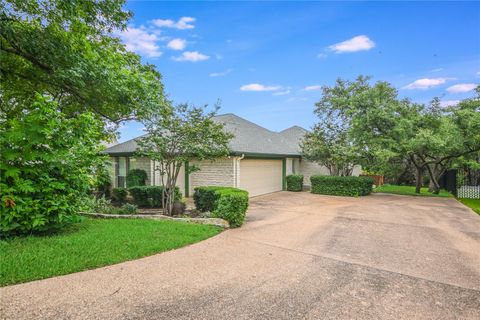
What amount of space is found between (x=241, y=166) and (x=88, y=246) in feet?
30.9

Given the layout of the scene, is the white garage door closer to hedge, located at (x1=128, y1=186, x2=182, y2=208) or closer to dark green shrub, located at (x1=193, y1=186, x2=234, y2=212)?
Result: dark green shrub, located at (x1=193, y1=186, x2=234, y2=212)

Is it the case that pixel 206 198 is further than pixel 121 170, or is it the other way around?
pixel 121 170

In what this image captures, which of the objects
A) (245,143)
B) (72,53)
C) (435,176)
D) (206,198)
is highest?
(72,53)

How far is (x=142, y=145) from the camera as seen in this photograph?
8266mm

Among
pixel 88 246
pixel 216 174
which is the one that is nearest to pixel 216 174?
pixel 216 174

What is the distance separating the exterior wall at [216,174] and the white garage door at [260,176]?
2.77 ft

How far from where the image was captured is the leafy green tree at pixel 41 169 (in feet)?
16.1

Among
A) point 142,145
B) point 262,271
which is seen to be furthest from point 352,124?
point 262,271

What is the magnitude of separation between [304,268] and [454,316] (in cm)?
192

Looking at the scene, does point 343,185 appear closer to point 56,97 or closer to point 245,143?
point 245,143

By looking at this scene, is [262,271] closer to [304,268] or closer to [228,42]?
[304,268]

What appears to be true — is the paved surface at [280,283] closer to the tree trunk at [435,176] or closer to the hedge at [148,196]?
the hedge at [148,196]

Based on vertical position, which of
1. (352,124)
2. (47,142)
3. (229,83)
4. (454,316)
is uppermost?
(229,83)

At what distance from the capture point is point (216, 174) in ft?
44.6
